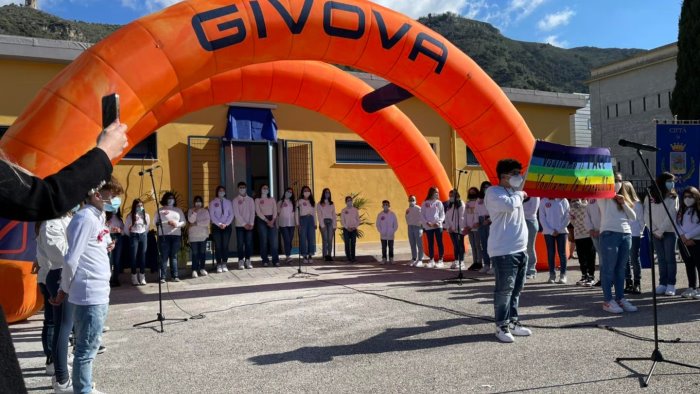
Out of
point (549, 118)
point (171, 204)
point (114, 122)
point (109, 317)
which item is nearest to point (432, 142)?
point (549, 118)

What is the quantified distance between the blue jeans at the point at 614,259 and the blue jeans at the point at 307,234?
26.0ft

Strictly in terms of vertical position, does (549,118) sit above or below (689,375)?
above

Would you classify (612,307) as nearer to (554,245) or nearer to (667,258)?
(667,258)

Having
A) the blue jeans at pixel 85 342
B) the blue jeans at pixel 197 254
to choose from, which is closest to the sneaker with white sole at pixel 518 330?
the blue jeans at pixel 85 342

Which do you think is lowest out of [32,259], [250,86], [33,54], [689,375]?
[689,375]

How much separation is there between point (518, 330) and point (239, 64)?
557 centimetres

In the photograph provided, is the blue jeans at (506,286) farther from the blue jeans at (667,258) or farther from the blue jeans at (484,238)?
the blue jeans at (484,238)

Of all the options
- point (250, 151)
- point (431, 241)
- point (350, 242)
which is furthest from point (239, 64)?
point (250, 151)

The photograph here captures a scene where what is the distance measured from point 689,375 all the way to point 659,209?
4.88m

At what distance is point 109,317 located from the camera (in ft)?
25.8

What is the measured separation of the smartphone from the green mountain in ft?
198

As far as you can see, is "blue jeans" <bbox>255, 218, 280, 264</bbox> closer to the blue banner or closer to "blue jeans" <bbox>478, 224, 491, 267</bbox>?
"blue jeans" <bbox>478, 224, 491, 267</bbox>

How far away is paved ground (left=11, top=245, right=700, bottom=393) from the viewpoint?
15.1 feet

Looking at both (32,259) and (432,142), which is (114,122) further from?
(432,142)
